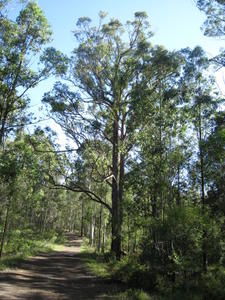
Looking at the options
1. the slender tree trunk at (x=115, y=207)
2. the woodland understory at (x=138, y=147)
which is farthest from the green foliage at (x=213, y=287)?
the slender tree trunk at (x=115, y=207)

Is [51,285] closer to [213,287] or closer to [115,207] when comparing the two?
[213,287]

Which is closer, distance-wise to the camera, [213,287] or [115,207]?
[213,287]

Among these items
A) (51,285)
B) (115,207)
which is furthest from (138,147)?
(51,285)

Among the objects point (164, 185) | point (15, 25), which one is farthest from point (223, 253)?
point (15, 25)

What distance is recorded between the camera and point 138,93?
664 inches

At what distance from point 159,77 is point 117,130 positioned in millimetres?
4549

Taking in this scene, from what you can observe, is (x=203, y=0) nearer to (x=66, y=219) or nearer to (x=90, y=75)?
(x=90, y=75)

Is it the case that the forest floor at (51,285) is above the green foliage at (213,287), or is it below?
below

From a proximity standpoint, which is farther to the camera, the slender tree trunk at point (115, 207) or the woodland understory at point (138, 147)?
the slender tree trunk at point (115, 207)

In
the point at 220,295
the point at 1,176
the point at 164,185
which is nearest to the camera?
the point at 220,295

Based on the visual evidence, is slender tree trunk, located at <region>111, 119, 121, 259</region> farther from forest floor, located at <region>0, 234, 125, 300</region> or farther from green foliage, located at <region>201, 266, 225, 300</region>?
green foliage, located at <region>201, 266, 225, 300</region>

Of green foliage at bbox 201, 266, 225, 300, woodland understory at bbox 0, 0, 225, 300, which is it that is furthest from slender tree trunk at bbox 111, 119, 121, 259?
green foliage at bbox 201, 266, 225, 300

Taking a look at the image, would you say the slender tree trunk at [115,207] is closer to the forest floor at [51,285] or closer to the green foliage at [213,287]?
the forest floor at [51,285]

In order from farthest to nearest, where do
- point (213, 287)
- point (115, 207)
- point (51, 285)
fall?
point (115, 207), point (51, 285), point (213, 287)
